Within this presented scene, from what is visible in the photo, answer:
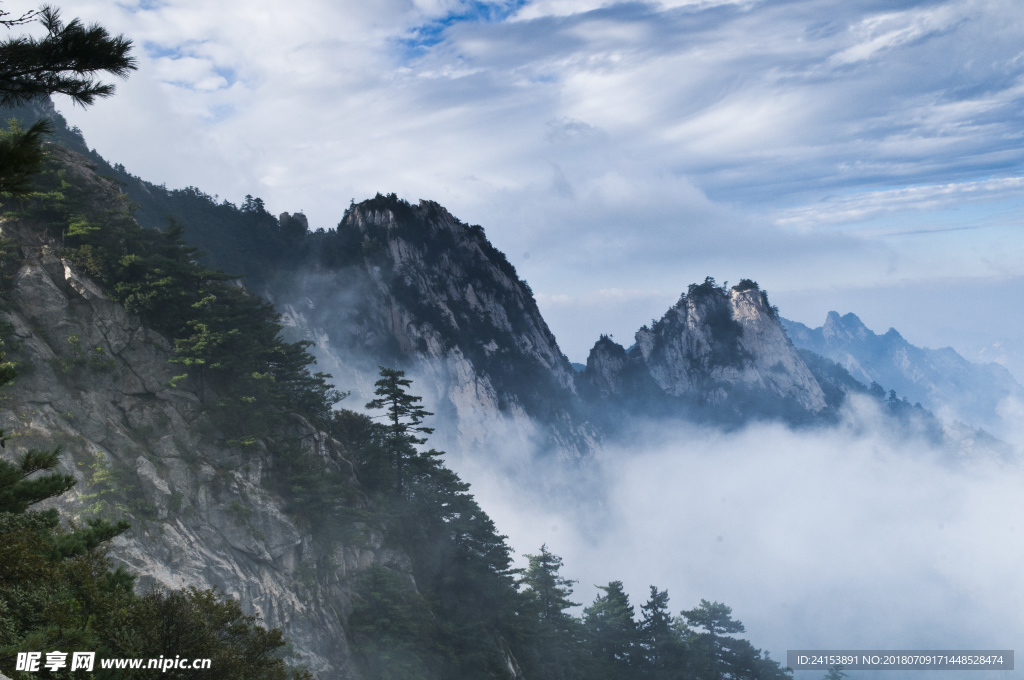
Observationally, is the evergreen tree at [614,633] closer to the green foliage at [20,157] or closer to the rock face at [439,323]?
the rock face at [439,323]

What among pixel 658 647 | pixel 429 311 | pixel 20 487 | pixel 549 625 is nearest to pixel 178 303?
pixel 20 487

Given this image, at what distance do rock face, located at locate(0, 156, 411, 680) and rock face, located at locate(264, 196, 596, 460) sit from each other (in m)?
54.7

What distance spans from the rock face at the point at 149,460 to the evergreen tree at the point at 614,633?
1024 inches

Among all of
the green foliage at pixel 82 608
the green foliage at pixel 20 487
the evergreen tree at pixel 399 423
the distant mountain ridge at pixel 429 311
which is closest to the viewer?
the green foliage at pixel 82 608

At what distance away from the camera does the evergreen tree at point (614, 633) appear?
5197 cm

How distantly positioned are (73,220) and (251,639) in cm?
2588

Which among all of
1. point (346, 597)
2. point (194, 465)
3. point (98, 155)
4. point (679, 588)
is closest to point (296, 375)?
point (194, 465)

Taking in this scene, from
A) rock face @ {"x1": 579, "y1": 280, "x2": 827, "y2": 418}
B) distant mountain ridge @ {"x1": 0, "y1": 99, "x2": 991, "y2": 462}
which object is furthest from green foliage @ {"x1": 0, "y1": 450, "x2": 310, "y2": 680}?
rock face @ {"x1": 579, "y1": 280, "x2": 827, "y2": 418}

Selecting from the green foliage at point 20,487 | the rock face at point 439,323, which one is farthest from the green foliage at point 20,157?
the rock face at point 439,323

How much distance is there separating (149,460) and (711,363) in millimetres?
170311

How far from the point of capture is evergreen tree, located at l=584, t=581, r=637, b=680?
52.0 metres

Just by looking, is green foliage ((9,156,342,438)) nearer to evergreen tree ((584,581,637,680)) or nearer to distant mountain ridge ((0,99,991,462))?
distant mountain ridge ((0,99,991,462))

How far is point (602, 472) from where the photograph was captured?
483ft

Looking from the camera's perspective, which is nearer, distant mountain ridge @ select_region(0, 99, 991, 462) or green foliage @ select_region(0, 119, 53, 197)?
green foliage @ select_region(0, 119, 53, 197)
